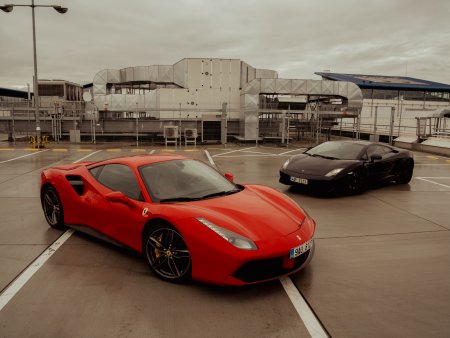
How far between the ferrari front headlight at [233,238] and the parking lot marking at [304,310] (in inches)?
24.4

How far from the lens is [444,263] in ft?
13.7

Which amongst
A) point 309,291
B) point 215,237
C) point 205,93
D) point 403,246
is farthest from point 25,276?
point 205,93

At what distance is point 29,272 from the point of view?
3814mm

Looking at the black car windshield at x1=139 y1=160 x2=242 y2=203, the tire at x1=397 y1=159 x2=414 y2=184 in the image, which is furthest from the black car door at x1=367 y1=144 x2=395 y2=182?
the black car windshield at x1=139 y1=160 x2=242 y2=203

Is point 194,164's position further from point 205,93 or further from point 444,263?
point 205,93

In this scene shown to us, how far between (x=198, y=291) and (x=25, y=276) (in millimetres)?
1854

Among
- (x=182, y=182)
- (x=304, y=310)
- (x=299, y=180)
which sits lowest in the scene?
(x=304, y=310)

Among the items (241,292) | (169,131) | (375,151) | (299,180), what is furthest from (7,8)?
(241,292)

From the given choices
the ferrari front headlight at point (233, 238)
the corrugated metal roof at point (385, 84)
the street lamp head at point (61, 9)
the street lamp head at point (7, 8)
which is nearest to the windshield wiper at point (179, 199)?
the ferrari front headlight at point (233, 238)

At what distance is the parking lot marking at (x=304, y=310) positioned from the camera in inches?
111

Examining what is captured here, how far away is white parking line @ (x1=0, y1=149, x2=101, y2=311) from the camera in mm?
3311

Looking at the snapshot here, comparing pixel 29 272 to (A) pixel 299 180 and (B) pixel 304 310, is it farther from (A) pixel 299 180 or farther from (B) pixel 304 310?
(A) pixel 299 180

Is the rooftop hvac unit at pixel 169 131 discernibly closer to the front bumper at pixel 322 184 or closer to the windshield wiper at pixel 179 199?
the front bumper at pixel 322 184

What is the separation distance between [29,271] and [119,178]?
140 cm
